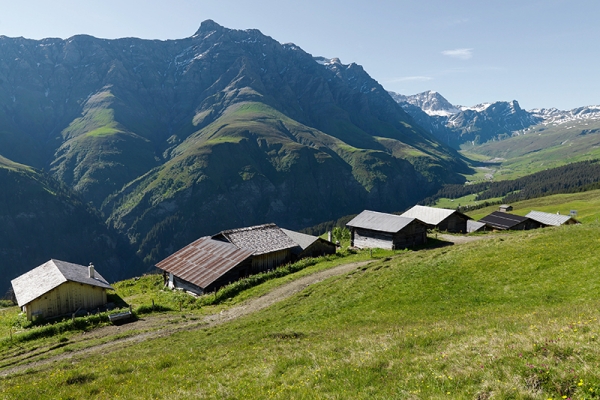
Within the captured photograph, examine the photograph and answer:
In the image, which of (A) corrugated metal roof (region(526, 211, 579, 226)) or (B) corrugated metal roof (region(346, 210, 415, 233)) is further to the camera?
(A) corrugated metal roof (region(526, 211, 579, 226))

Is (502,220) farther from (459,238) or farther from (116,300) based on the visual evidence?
(116,300)

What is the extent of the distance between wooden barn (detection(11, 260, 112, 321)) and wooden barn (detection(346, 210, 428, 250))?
43.2m

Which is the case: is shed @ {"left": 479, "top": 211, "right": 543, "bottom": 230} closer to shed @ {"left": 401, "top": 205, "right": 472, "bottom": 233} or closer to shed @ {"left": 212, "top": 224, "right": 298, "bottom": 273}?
shed @ {"left": 401, "top": 205, "right": 472, "bottom": 233}

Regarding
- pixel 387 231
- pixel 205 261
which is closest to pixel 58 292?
pixel 205 261

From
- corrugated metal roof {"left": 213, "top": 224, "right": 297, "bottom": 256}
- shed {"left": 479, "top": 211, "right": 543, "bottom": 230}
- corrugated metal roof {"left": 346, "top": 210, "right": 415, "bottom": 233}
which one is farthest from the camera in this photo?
shed {"left": 479, "top": 211, "right": 543, "bottom": 230}

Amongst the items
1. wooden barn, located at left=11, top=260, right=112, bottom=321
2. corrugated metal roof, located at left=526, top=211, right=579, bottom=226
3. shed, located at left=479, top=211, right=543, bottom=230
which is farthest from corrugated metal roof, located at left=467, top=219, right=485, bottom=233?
wooden barn, located at left=11, top=260, right=112, bottom=321

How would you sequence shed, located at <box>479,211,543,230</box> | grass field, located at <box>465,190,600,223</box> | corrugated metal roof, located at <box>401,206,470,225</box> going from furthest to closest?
grass field, located at <box>465,190,600,223</box>, shed, located at <box>479,211,543,230</box>, corrugated metal roof, located at <box>401,206,470,225</box>

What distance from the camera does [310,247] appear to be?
59031 mm

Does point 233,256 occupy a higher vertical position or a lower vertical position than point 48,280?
lower

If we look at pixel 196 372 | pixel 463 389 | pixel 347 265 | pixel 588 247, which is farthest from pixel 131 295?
pixel 588 247

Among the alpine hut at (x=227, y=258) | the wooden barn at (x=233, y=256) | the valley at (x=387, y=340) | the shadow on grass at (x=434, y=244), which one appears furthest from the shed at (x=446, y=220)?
the valley at (x=387, y=340)

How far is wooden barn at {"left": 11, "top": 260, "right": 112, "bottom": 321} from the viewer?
40.3 m

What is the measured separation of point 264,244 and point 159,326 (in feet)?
79.7

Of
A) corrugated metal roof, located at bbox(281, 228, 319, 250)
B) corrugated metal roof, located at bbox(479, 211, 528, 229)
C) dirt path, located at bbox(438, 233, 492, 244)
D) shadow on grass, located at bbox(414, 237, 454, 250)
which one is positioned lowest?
corrugated metal roof, located at bbox(479, 211, 528, 229)
